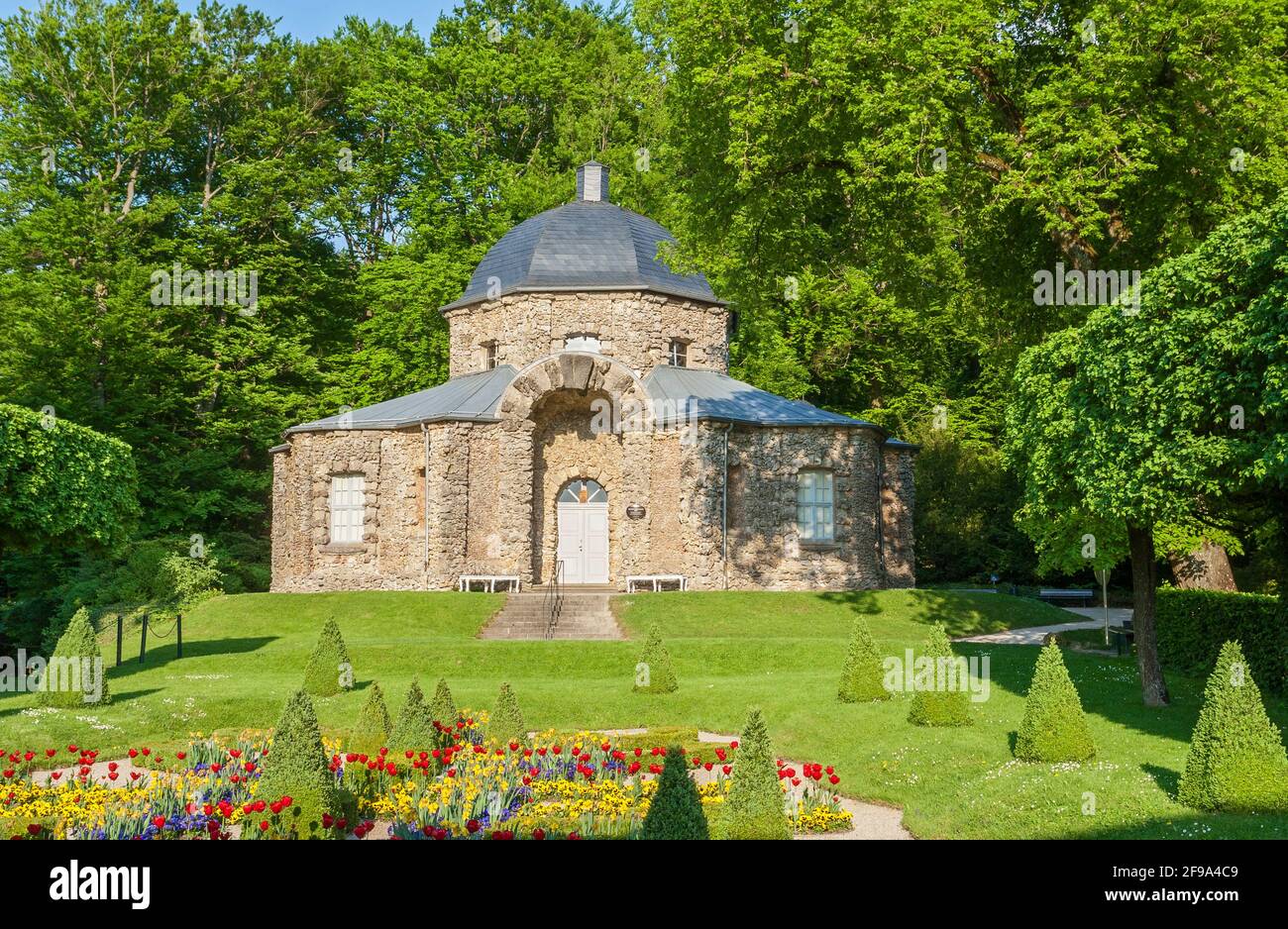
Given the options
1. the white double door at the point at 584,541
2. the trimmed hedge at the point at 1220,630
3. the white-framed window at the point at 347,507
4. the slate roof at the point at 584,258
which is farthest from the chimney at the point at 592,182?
the trimmed hedge at the point at 1220,630

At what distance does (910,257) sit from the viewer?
81.0 ft

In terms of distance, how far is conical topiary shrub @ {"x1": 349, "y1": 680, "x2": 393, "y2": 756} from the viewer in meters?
15.1

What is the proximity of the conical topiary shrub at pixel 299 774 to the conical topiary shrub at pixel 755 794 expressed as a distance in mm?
3980

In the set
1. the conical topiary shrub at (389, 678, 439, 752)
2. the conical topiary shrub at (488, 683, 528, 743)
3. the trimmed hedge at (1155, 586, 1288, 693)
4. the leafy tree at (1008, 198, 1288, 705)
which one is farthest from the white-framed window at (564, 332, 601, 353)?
the conical topiary shrub at (389, 678, 439, 752)

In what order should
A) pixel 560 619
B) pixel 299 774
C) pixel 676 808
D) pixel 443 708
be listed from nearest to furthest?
pixel 676 808, pixel 299 774, pixel 443 708, pixel 560 619

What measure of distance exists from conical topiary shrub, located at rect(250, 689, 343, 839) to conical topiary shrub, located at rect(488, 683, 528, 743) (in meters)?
4.17

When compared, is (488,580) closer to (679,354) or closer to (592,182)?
(679,354)

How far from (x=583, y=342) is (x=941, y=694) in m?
21.5

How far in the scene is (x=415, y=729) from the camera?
14180 millimetres

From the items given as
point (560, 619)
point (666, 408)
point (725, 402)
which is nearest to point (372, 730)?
point (560, 619)

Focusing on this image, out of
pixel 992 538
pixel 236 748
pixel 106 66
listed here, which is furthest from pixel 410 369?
pixel 236 748

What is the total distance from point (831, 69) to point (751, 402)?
14184 mm

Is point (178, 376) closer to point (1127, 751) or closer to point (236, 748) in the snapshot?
point (236, 748)

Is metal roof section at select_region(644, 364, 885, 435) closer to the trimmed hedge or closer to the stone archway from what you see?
the stone archway
